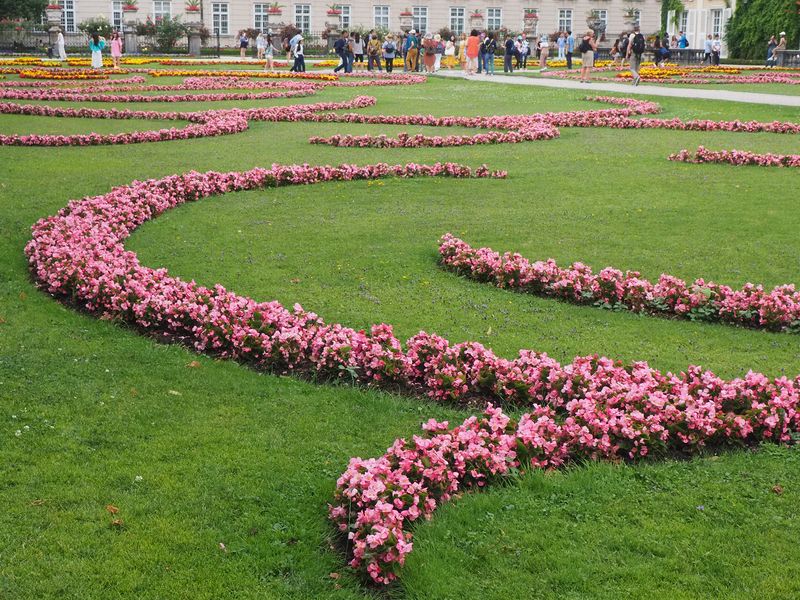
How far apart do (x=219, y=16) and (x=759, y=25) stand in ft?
93.3

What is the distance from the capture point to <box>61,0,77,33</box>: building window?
2077 inches

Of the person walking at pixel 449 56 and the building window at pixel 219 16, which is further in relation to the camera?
the building window at pixel 219 16

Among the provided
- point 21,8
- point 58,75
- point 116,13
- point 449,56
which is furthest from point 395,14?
point 58,75

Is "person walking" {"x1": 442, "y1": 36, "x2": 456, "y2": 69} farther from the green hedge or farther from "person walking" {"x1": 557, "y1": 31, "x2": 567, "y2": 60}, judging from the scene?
the green hedge

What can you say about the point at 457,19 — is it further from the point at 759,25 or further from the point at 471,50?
the point at 471,50

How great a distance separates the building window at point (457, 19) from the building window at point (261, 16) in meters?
10.7

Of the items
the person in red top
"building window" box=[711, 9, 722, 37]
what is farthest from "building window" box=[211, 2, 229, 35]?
"building window" box=[711, 9, 722, 37]

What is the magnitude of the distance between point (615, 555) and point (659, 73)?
104 feet

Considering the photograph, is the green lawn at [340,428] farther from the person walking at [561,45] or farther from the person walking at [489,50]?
the person walking at [561,45]

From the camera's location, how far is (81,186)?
1048 cm

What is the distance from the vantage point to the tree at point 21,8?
45.9 meters

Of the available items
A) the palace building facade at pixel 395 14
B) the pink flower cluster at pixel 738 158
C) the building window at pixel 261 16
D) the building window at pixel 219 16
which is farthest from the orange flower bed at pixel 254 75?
the building window at pixel 261 16

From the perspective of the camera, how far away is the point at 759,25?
47562 mm

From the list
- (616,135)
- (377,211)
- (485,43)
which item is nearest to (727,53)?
(485,43)
